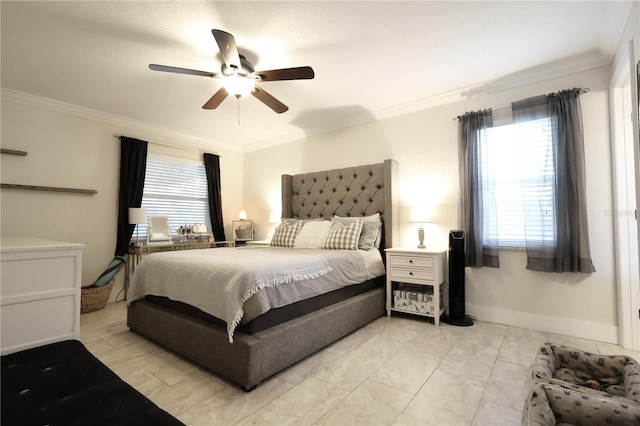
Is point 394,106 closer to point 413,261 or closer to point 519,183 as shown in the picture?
point 519,183

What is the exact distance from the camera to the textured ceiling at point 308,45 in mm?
1985

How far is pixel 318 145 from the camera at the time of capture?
444 centimetres

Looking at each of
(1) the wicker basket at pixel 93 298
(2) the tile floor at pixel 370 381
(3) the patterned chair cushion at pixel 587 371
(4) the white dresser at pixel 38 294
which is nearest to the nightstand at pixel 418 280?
(2) the tile floor at pixel 370 381

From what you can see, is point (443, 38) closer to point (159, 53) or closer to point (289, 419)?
point (159, 53)

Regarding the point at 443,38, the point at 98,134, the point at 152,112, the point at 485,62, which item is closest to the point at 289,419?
the point at 443,38

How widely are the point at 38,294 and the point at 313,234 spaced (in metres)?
2.51

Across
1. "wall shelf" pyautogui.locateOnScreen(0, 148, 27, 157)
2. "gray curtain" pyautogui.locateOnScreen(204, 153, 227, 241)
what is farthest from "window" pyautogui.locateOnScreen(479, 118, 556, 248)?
"wall shelf" pyautogui.locateOnScreen(0, 148, 27, 157)

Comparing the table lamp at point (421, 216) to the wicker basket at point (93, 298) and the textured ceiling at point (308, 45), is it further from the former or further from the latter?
the wicker basket at point (93, 298)

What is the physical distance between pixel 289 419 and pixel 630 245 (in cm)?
295

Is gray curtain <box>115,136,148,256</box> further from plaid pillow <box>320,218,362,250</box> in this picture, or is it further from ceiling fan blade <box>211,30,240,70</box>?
plaid pillow <box>320,218,362,250</box>

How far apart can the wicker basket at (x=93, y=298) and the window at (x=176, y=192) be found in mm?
935

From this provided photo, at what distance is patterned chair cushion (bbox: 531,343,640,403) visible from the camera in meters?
1.50

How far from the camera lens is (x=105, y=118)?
3.82 meters

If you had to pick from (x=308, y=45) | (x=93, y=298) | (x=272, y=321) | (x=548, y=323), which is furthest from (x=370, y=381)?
(x=93, y=298)
